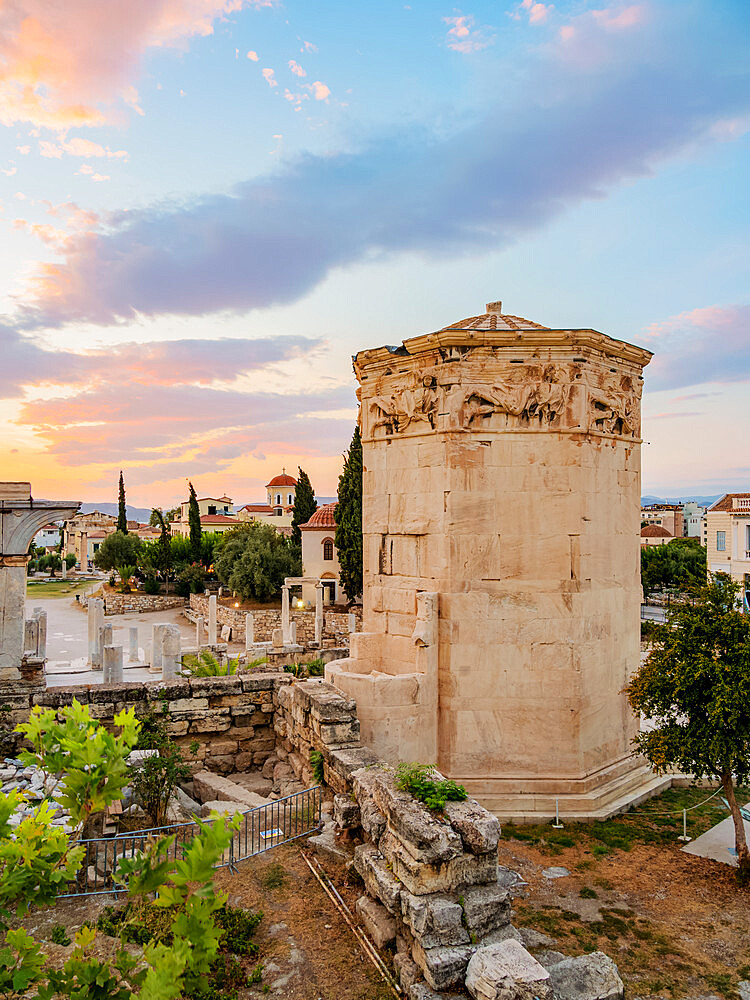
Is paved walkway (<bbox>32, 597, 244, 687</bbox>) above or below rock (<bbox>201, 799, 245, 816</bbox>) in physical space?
below

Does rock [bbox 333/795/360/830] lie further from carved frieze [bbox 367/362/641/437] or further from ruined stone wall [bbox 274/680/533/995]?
carved frieze [bbox 367/362/641/437]

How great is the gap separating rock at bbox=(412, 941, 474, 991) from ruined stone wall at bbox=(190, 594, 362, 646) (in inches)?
952

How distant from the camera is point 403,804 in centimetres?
512

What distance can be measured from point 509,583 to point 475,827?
4091 mm

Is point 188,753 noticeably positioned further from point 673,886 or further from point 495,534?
point 673,886

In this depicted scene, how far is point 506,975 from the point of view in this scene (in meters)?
3.87

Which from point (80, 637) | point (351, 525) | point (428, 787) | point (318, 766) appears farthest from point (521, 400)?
point (80, 637)

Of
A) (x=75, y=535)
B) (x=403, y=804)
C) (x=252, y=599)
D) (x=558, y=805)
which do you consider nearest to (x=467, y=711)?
(x=558, y=805)

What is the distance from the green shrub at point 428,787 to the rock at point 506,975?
1111mm

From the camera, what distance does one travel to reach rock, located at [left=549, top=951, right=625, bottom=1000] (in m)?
4.28

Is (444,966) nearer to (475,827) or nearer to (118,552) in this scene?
(475,827)

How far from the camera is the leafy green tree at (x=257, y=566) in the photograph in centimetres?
3712

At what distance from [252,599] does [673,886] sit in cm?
3299

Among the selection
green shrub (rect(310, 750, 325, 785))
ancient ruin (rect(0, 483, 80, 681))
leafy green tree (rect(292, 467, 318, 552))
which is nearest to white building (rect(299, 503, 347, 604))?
leafy green tree (rect(292, 467, 318, 552))
